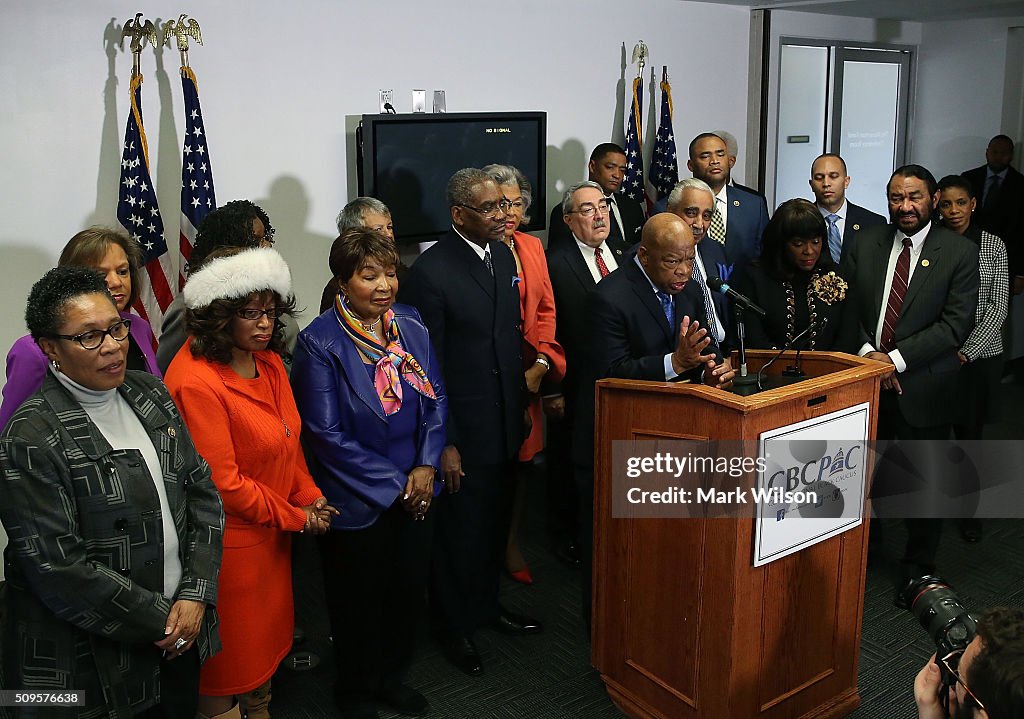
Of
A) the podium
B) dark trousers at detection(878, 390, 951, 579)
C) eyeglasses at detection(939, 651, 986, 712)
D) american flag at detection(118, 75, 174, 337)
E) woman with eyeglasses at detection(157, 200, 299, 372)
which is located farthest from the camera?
dark trousers at detection(878, 390, 951, 579)

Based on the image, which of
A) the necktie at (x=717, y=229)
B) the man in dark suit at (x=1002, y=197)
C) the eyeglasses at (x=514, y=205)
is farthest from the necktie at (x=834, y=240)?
the man in dark suit at (x=1002, y=197)

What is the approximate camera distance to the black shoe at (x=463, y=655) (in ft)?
12.0

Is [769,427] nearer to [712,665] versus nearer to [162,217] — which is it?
[712,665]

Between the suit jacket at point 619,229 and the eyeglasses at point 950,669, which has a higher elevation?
the suit jacket at point 619,229

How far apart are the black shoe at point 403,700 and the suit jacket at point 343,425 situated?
0.68 m

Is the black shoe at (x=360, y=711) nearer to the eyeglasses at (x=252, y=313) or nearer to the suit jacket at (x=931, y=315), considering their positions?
the eyeglasses at (x=252, y=313)

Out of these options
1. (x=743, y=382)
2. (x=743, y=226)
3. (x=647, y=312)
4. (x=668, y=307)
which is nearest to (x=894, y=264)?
(x=743, y=226)

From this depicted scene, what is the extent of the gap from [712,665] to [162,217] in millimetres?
3109

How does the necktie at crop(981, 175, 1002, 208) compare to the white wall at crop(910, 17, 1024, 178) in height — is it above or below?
below

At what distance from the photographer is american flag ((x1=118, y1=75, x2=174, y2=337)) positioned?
164 inches

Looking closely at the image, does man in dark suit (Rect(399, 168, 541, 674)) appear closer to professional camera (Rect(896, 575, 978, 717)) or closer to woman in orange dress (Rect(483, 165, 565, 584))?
woman in orange dress (Rect(483, 165, 565, 584))

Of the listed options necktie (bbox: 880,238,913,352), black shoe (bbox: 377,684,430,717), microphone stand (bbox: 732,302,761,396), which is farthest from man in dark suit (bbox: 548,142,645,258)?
black shoe (bbox: 377,684,430,717)

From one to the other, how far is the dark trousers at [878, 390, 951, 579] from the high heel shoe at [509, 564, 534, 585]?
1.67 meters

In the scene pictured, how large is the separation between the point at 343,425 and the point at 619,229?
2611mm
